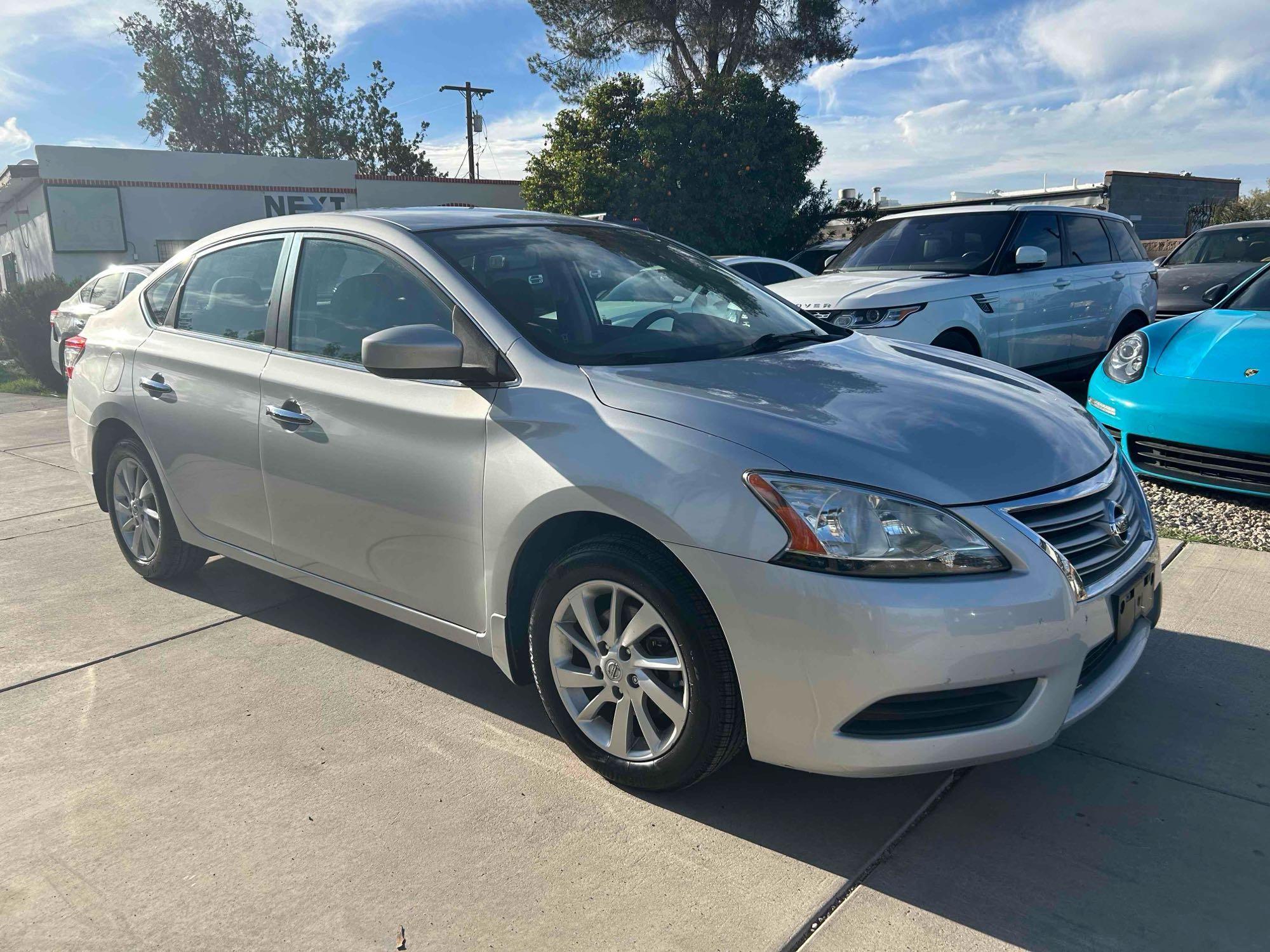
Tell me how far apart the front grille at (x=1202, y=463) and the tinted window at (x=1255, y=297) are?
1.41 meters

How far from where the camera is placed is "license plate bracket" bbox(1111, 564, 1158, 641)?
2771 mm

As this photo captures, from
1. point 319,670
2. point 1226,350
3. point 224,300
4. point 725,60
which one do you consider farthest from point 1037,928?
point 725,60

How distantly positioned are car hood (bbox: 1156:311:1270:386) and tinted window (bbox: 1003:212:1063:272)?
202cm

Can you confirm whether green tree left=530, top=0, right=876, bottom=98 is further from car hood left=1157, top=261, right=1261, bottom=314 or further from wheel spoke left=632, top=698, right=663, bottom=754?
A: wheel spoke left=632, top=698, right=663, bottom=754

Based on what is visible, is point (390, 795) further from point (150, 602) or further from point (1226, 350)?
point (1226, 350)

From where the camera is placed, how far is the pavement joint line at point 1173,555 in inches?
186

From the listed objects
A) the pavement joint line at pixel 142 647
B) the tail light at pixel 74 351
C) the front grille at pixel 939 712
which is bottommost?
the pavement joint line at pixel 142 647

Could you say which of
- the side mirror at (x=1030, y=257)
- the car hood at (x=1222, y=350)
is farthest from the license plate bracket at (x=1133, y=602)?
the side mirror at (x=1030, y=257)

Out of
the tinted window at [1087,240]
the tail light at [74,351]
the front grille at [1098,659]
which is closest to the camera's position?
the front grille at [1098,659]

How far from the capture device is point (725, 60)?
22641mm

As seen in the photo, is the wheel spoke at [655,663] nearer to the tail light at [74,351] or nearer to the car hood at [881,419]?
the car hood at [881,419]

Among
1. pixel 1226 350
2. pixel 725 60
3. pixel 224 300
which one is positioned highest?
pixel 725 60

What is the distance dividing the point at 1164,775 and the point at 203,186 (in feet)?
79.6

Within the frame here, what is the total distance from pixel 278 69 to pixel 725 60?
93.8ft
